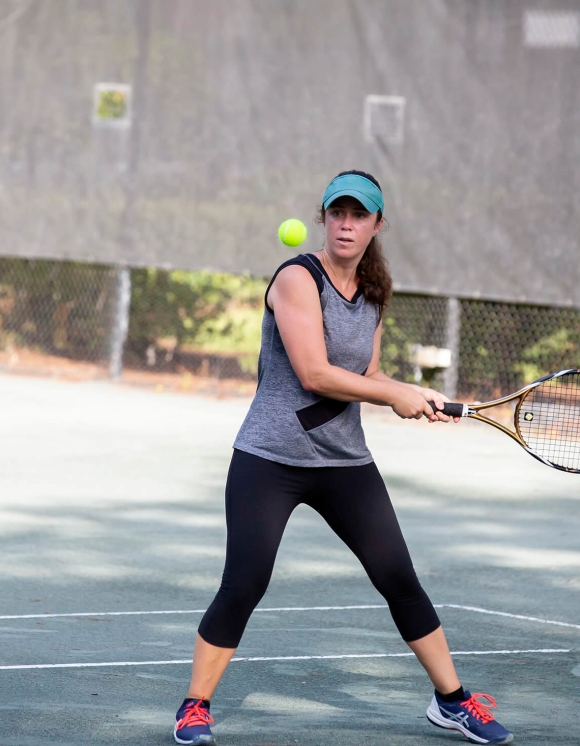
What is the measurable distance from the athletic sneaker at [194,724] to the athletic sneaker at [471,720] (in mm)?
658

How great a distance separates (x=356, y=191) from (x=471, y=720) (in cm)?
149

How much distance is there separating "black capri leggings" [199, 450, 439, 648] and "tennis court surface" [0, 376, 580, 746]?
0.37 metres

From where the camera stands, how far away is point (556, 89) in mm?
10352

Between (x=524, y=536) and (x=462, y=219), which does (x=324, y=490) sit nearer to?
(x=524, y=536)

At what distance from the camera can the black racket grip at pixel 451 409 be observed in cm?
342

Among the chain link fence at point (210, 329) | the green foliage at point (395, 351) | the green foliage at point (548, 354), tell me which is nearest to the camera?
the green foliage at point (548, 354)

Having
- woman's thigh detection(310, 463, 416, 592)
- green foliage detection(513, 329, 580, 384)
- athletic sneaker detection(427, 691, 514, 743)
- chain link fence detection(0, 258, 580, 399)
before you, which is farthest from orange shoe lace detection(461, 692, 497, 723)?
green foliage detection(513, 329, 580, 384)

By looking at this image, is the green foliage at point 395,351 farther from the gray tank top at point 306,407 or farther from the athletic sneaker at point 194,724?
the athletic sneaker at point 194,724

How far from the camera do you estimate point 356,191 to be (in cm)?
336

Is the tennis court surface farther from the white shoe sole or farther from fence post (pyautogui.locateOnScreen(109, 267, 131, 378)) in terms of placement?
fence post (pyautogui.locateOnScreen(109, 267, 131, 378))

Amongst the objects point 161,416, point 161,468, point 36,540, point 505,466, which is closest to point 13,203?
point 161,416

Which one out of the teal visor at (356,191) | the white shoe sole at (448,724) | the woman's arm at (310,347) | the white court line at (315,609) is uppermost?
the teal visor at (356,191)

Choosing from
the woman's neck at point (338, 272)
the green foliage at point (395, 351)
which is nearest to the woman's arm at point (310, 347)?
the woman's neck at point (338, 272)

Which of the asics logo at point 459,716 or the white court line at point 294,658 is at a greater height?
the asics logo at point 459,716
